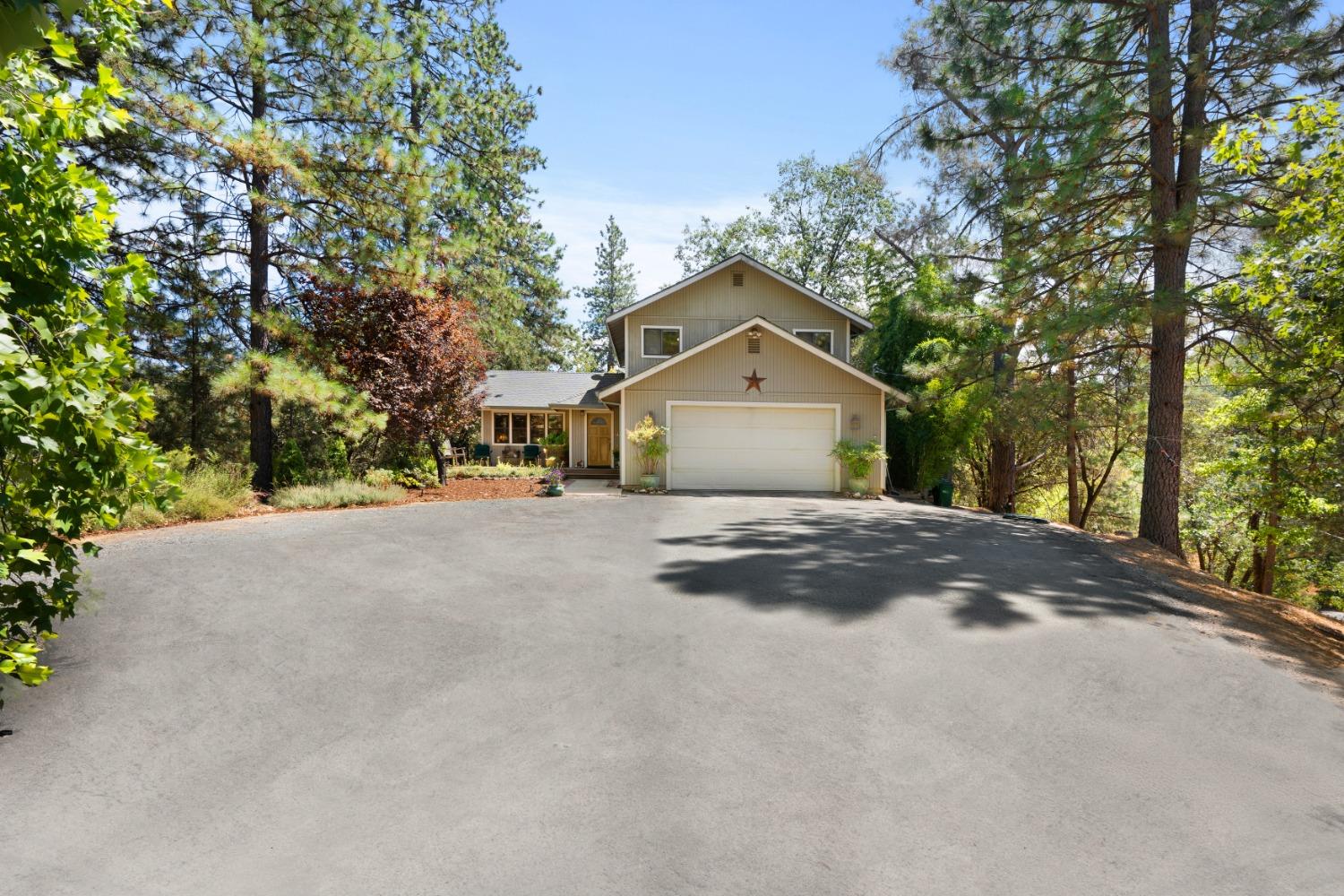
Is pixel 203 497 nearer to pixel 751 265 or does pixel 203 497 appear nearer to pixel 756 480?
pixel 756 480

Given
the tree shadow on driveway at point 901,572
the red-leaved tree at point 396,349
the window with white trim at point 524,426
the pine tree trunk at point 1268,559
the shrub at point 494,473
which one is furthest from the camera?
the window with white trim at point 524,426

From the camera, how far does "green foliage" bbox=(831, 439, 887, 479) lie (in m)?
16.2

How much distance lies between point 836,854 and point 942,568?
563 centimetres

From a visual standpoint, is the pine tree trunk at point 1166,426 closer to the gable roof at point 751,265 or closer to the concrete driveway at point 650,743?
the concrete driveway at point 650,743

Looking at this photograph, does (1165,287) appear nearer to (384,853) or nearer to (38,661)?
(384,853)

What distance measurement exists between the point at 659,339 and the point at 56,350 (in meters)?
16.0

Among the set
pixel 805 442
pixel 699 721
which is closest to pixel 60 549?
pixel 699 721

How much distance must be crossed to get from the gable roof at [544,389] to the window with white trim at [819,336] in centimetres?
666

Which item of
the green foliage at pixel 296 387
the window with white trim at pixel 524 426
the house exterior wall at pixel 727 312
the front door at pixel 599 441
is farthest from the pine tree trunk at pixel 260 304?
the front door at pixel 599 441

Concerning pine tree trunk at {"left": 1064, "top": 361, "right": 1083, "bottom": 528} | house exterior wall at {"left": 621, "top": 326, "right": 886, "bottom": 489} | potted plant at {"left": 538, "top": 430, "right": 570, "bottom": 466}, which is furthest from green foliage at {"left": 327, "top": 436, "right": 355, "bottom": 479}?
pine tree trunk at {"left": 1064, "top": 361, "right": 1083, "bottom": 528}

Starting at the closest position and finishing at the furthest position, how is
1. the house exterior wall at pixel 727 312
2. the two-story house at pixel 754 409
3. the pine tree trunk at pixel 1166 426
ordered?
1. the pine tree trunk at pixel 1166 426
2. the two-story house at pixel 754 409
3. the house exterior wall at pixel 727 312

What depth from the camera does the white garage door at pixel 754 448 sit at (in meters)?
16.8

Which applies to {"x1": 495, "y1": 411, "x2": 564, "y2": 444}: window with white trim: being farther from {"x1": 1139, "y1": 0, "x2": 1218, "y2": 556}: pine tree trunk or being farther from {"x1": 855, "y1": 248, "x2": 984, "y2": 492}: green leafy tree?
{"x1": 1139, "y1": 0, "x2": 1218, "y2": 556}: pine tree trunk

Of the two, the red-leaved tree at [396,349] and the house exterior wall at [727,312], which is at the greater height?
the house exterior wall at [727,312]
